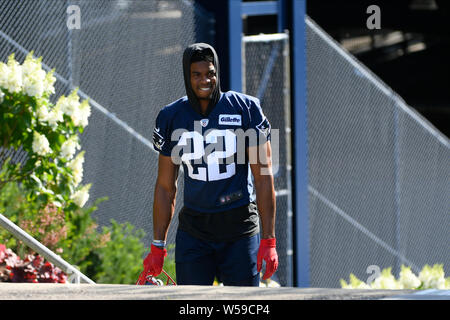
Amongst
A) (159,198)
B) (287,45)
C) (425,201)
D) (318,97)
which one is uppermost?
(287,45)

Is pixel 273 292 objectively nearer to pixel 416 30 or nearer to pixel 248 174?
pixel 248 174

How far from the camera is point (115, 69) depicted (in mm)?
7496

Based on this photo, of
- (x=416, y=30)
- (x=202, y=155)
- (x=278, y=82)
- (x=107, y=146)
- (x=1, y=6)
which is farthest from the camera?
(x=416, y=30)

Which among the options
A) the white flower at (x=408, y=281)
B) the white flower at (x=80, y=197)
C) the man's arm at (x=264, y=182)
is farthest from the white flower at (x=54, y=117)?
the white flower at (x=408, y=281)

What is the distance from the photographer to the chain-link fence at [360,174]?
9016 millimetres

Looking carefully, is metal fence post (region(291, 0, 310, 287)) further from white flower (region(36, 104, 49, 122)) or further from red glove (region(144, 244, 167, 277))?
red glove (region(144, 244, 167, 277))

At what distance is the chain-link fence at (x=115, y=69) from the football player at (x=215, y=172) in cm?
280

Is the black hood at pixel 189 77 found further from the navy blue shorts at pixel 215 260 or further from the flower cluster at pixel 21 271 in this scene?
the flower cluster at pixel 21 271

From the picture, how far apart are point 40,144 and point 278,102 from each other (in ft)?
10.5

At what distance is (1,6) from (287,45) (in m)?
3.15

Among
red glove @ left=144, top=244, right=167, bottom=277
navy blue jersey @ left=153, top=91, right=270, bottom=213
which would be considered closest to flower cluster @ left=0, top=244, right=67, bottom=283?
red glove @ left=144, top=244, right=167, bottom=277

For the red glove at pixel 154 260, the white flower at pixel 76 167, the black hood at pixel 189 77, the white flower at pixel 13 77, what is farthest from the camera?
the white flower at pixel 76 167
